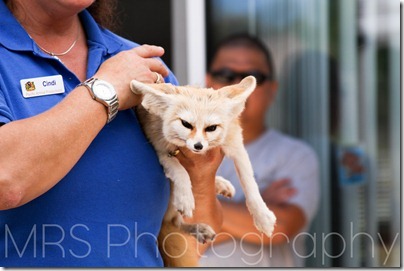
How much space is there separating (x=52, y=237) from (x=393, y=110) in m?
2.68

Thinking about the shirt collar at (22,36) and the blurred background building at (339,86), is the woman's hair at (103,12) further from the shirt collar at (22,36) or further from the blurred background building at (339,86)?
the blurred background building at (339,86)

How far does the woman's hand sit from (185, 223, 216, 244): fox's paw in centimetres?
30

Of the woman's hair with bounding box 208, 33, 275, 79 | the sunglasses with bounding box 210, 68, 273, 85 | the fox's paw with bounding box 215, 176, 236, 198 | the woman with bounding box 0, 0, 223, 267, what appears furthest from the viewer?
the woman's hair with bounding box 208, 33, 275, 79

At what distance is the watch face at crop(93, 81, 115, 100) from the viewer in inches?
54.6

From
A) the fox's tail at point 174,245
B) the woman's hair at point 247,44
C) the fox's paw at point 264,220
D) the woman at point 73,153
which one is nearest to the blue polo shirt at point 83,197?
the woman at point 73,153

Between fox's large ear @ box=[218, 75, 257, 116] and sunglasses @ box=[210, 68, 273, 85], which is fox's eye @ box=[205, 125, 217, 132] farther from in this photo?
sunglasses @ box=[210, 68, 273, 85]

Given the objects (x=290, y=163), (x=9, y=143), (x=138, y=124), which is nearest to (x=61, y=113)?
(x=9, y=143)

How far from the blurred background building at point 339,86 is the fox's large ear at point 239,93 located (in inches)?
82.4

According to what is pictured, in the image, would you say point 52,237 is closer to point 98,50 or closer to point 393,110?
point 98,50

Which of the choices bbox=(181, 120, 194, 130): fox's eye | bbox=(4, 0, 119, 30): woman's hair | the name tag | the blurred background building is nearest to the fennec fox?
bbox=(181, 120, 194, 130): fox's eye

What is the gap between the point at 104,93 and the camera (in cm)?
139

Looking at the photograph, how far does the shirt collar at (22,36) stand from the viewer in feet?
4.73

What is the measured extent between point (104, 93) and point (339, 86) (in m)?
2.49

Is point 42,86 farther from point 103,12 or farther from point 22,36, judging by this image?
point 103,12
